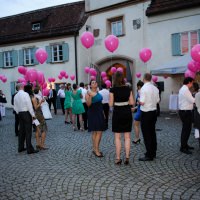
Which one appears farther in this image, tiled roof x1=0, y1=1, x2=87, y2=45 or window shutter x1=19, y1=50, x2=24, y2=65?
window shutter x1=19, y1=50, x2=24, y2=65

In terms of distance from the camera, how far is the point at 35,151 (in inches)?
290

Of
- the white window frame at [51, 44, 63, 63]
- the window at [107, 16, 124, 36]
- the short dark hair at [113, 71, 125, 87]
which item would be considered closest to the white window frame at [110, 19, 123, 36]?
the window at [107, 16, 124, 36]

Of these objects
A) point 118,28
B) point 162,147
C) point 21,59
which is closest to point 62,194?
point 162,147

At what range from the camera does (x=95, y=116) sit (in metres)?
6.76

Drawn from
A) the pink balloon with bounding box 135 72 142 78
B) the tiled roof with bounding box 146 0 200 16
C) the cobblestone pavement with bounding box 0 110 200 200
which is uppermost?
the tiled roof with bounding box 146 0 200 16

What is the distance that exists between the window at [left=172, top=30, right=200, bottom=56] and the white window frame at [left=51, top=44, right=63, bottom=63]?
9.12 metres

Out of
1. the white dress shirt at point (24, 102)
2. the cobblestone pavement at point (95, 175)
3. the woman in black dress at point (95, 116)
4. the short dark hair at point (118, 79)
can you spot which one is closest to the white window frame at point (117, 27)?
the cobblestone pavement at point (95, 175)

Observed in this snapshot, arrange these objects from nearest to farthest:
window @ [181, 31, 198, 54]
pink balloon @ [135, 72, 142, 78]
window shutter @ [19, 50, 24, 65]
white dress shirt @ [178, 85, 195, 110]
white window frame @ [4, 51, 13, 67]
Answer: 1. white dress shirt @ [178, 85, 195, 110]
2. window @ [181, 31, 198, 54]
3. pink balloon @ [135, 72, 142, 78]
4. window shutter @ [19, 50, 24, 65]
5. white window frame @ [4, 51, 13, 67]

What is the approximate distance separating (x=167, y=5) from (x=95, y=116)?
13073mm

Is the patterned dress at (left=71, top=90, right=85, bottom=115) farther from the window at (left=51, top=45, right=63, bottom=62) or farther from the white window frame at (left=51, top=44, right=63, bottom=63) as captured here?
the window at (left=51, top=45, right=63, bottom=62)

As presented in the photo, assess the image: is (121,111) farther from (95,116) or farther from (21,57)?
(21,57)

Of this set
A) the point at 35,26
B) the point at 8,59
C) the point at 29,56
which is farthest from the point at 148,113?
the point at 8,59

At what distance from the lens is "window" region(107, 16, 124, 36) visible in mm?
20000

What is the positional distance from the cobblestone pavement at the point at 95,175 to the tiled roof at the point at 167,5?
436 inches
